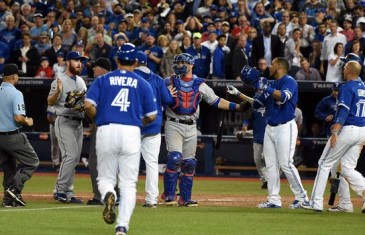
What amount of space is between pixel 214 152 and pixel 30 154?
30.5 ft

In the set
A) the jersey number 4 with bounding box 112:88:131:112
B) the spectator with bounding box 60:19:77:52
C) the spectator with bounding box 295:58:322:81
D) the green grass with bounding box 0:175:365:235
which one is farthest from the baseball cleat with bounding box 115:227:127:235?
the spectator with bounding box 60:19:77:52

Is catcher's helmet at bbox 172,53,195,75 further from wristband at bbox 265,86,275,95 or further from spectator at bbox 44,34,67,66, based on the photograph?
spectator at bbox 44,34,67,66

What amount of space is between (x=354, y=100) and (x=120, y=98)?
411 cm

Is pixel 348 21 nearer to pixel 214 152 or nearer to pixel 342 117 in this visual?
pixel 214 152

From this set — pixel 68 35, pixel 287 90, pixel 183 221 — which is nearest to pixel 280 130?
pixel 287 90

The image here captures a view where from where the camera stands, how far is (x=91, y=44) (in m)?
23.5

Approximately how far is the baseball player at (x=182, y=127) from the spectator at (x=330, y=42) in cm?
833

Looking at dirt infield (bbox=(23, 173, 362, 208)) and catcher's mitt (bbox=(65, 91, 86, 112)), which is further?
dirt infield (bbox=(23, 173, 362, 208))

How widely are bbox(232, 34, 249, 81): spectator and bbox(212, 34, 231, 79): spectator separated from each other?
0.24 meters

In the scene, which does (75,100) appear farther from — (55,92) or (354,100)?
(354,100)

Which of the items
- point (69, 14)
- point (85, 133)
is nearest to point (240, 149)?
point (85, 133)

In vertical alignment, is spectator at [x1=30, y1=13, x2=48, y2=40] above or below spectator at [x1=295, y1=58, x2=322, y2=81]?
above

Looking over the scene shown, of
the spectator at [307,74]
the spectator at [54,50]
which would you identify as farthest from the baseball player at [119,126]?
the spectator at [54,50]

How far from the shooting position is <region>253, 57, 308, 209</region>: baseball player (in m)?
13.6
